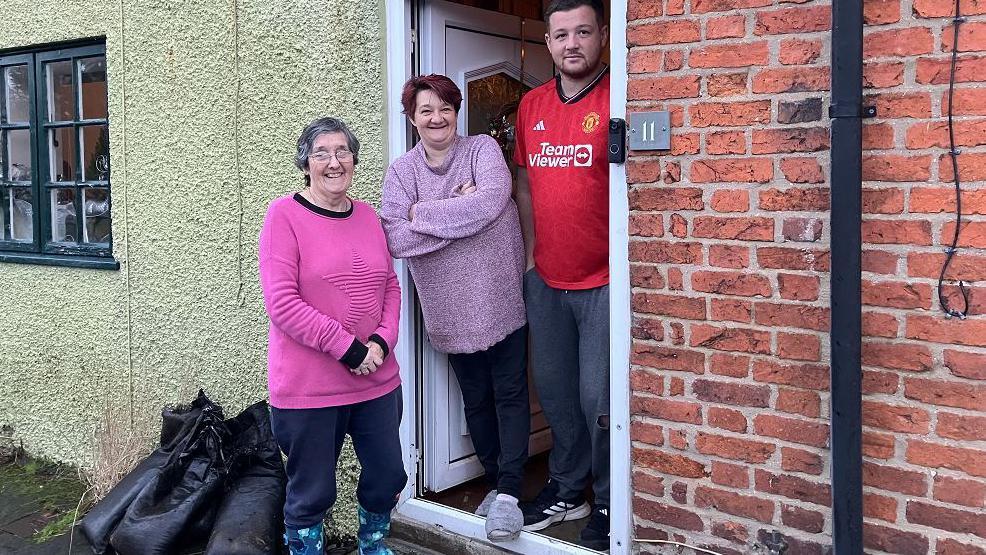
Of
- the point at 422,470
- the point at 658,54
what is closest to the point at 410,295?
the point at 422,470

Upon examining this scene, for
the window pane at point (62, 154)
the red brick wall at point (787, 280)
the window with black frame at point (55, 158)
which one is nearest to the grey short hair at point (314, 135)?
the red brick wall at point (787, 280)

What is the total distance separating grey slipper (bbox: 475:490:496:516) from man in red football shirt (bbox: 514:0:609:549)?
17 cm

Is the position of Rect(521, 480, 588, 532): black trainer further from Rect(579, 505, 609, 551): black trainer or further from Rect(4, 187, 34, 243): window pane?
Rect(4, 187, 34, 243): window pane

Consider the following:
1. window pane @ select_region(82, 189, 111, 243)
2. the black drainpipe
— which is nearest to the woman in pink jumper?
the black drainpipe

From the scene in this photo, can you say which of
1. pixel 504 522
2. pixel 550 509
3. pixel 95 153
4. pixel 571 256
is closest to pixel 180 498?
pixel 504 522

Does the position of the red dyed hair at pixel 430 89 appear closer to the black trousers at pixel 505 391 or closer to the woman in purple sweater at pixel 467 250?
the woman in purple sweater at pixel 467 250

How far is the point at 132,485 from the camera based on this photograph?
13.5 ft

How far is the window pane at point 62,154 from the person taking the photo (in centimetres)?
538

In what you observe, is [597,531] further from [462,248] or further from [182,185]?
[182,185]

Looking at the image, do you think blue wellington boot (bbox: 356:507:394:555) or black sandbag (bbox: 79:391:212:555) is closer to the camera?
blue wellington boot (bbox: 356:507:394:555)

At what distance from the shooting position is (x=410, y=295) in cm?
387

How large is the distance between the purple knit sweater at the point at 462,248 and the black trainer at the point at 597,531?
824mm

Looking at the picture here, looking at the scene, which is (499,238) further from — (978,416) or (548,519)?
(978,416)

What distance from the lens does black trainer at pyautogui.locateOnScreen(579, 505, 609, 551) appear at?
11.2ft
